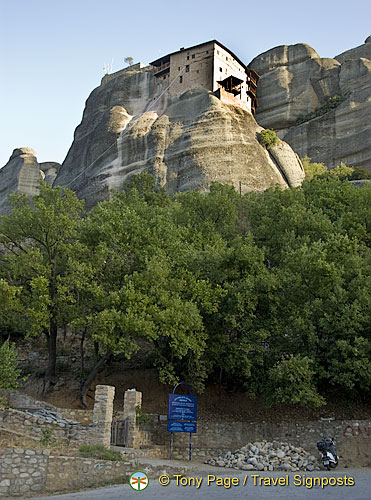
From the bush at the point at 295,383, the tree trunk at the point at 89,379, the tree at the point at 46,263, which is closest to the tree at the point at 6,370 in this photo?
the tree at the point at 46,263

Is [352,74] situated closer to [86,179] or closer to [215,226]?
[86,179]

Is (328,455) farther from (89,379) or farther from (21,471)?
(89,379)

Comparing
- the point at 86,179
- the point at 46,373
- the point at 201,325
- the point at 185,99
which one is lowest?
the point at 46,373

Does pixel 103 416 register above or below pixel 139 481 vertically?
above

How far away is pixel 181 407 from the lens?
798 inches

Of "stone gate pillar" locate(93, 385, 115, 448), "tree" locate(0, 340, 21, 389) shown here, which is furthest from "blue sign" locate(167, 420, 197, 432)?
"tree" locate(0, 340, 21, 389)

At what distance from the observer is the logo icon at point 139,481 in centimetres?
1332

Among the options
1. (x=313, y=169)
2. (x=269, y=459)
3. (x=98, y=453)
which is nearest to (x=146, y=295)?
(x=269, y=459)

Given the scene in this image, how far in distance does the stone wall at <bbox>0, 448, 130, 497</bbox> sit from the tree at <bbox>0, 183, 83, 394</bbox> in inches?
406

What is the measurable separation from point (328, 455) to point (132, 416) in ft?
23.9

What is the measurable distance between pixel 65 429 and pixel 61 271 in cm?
1187

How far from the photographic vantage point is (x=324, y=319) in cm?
2217

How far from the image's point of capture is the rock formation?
76000 mm

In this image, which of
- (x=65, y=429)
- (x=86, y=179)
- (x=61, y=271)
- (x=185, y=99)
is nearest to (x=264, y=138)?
(x=185, y=99)
